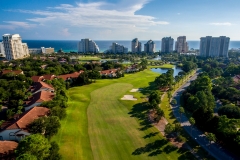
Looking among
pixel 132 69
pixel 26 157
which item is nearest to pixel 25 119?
pixel 26 157

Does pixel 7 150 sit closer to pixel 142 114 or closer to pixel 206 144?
pixel 142 114

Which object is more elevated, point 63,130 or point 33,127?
point 33,127

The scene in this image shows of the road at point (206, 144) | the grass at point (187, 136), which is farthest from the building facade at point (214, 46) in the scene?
the road at point (206, 144)

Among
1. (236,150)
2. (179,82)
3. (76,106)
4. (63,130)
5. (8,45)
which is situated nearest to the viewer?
(236,150)

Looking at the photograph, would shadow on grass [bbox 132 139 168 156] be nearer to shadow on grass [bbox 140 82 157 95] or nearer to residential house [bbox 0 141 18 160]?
residential house [bbox 0 141 18 160]

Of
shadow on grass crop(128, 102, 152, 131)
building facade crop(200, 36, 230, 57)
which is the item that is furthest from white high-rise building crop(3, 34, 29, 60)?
building facade crop(200, 36, 230, 57)

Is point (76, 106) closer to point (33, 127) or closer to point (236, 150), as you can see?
point (33, 127)

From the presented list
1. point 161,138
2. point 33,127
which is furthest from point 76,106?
point 161,138
